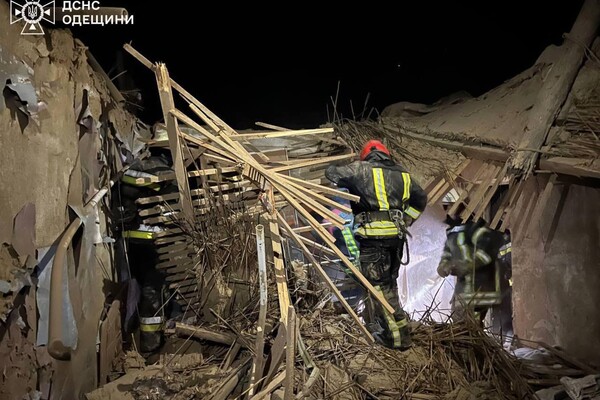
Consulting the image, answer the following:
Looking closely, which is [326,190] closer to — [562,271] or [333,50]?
[562,271]

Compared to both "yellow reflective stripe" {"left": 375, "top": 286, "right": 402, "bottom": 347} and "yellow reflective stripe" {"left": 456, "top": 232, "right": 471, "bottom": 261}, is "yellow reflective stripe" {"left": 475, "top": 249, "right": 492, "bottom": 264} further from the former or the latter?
"yellow reflective stripe" {"left": 375, "top": 286, "right": 402, "bottom": 347}

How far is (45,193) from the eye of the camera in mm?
2910

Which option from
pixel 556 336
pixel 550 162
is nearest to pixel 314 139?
pixel 550 162

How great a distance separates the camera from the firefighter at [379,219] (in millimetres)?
Answer: 4352

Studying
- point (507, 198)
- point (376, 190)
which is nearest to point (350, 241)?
point (376, 190)

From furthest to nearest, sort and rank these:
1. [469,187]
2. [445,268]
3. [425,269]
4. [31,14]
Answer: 1. [425,269]
2. [445,268]
3. [469,187]
4. [31,14]

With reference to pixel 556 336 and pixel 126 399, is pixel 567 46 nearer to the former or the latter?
pixel 556 336

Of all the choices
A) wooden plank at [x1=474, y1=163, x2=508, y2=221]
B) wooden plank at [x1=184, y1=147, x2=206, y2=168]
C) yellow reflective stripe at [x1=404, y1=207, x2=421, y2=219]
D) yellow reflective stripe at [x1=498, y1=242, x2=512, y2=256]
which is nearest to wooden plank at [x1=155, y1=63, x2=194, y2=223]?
wooden plank at [x1=184, y1=147, x2=206, y2=168]

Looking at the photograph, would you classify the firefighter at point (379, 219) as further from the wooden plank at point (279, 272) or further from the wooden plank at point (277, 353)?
the wooden plank at point (277, 353)

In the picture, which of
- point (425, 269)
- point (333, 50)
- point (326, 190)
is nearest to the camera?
point (326, 190)

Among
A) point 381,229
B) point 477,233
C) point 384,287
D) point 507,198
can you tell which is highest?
point 507,198

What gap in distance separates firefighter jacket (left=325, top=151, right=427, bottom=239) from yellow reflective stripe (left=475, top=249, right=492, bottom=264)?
173 cm

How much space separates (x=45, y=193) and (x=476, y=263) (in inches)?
197

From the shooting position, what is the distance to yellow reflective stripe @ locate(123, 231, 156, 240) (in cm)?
425
